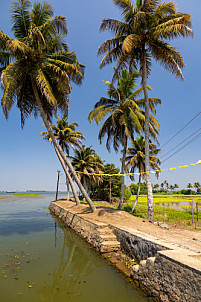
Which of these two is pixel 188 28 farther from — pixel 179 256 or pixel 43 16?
pixel 179 256

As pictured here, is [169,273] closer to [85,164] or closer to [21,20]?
[21,20]

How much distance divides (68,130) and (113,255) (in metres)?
21.4

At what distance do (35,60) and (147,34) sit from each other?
8050 millimetres

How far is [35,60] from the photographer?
1265 centimetres

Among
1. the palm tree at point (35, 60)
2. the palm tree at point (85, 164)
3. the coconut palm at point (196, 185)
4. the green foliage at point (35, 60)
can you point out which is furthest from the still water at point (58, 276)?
the coconut palm at point (196, 185)

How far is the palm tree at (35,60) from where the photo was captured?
37.6 ft

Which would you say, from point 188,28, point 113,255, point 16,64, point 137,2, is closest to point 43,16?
point 16,64

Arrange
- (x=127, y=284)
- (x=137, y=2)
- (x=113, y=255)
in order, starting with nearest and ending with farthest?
(x=127, y=284), (x=113, y=255), (x=137, y=2)

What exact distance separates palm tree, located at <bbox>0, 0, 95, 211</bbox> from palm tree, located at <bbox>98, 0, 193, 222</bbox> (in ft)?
10.0

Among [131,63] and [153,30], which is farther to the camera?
[131,63]

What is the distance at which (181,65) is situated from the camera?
41.3 ft

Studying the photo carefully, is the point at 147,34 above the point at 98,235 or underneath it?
above

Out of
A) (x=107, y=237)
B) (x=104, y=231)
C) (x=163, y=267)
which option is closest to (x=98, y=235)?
(x=104, y=231)

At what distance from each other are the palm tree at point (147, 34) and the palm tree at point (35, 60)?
121 inches
